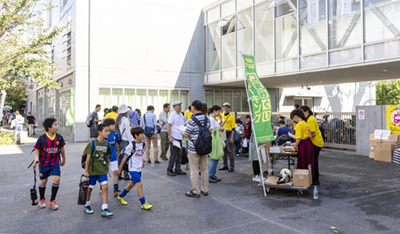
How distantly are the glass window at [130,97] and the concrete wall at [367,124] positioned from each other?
12.1 meters

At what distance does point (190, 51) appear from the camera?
791 inches

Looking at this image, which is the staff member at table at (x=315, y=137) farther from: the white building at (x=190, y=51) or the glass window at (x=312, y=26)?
the glass window at (x=312, y=26)

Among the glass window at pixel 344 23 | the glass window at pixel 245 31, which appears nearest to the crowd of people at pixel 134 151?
the glass window at pixel 344 23

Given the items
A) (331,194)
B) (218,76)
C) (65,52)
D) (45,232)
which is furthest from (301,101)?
(45,232)

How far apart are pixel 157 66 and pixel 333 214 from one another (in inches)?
607

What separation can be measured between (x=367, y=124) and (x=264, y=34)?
7393 mm

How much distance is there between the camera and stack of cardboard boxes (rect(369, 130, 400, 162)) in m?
9.99

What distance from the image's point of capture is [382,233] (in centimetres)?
409

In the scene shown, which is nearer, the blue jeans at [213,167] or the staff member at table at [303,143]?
the staff member at table at [303,143]

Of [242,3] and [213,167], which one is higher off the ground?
[242,3]

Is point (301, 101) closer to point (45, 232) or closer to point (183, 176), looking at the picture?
point (183, 176)

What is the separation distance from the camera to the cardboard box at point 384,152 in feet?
32.6

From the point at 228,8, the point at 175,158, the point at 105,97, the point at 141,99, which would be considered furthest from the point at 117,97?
the point at 175,158

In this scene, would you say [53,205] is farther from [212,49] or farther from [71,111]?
[212,49]
